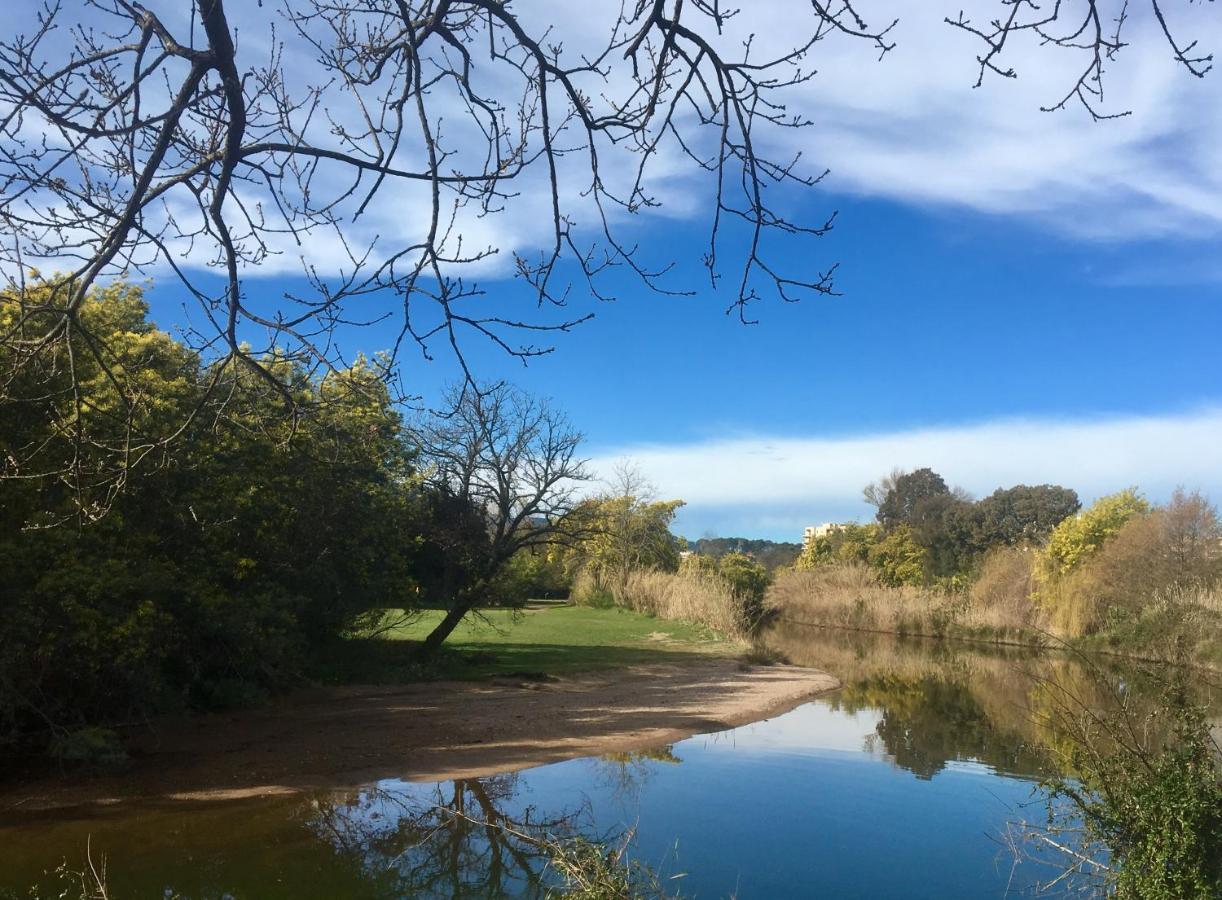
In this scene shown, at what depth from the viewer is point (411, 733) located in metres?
13.8

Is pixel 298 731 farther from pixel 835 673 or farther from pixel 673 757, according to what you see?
pixel 835 673

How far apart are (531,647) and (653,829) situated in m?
15.6

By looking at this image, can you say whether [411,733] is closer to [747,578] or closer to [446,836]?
[446,836]

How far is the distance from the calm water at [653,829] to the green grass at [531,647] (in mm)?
6744

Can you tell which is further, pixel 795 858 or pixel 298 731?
pixel 298 731

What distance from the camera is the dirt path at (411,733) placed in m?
10.9

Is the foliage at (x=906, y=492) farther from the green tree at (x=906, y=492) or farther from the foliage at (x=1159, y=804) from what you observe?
the foliage at (x=1159, y=804)

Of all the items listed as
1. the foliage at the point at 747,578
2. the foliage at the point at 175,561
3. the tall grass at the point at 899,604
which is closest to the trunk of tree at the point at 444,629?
the foliage at the point at 175,561

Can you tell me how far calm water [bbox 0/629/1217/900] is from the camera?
7992mm

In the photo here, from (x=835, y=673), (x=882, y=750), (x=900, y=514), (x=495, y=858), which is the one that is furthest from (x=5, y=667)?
(x=900, y=514)

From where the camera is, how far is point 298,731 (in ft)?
44.7

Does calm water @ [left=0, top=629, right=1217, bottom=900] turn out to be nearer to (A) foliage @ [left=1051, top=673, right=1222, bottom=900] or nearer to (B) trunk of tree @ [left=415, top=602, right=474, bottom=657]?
(A) foliage @ [left=1051, top=673, right=1222, bottom=900]

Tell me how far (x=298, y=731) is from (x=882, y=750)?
8.36m

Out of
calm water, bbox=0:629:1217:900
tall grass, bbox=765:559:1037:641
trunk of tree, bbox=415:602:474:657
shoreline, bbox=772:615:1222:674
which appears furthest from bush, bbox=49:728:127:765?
tall grass, bbox=765:559:1037:641
